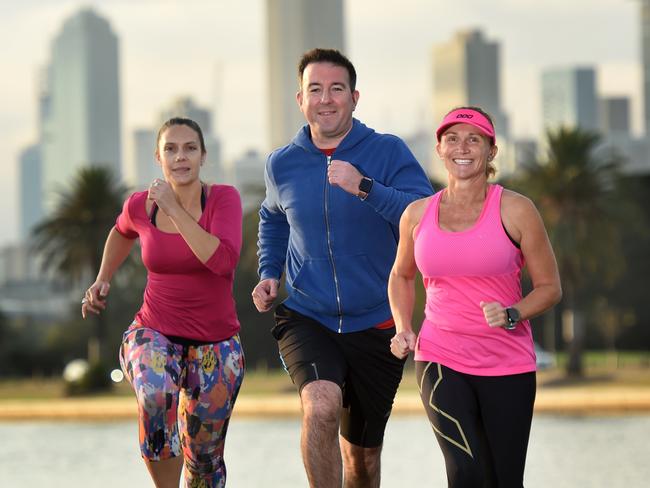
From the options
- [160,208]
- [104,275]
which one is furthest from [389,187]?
[104,275]

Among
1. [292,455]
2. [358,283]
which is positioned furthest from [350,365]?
[292,455]

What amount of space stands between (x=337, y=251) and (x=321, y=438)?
0.94m

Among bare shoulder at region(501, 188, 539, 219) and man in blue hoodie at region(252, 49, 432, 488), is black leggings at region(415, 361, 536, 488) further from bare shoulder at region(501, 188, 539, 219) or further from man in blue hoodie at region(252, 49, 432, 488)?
man in blue hoodie at region(252, 49, 432, 488)

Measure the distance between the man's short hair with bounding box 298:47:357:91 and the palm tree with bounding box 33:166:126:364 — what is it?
44.6 meters

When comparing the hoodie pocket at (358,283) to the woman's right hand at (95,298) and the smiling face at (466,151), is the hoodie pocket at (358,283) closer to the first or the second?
the smiling face at (466,151)

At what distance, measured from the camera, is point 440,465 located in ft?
67.2

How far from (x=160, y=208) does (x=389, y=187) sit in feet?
3.73

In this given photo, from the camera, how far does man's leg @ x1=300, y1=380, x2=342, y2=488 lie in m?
7.12

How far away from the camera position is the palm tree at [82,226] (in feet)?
172

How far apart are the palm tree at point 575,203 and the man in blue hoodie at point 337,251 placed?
38.9 meters

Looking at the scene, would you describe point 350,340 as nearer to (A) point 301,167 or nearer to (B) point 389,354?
(B) point 389,354

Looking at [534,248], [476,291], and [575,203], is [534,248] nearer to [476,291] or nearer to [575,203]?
[476,291]

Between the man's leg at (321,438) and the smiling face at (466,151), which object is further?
the man's leg at (321,438)

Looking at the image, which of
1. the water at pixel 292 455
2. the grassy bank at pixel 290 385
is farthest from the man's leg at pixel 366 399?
the grassy bank at pixel 290 385
